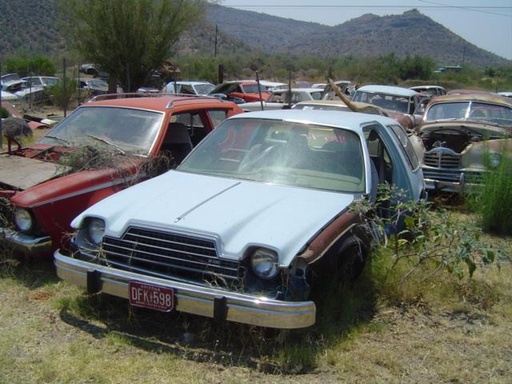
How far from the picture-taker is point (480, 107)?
11.5 meters

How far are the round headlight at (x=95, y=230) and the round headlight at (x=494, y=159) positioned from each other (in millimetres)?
5693

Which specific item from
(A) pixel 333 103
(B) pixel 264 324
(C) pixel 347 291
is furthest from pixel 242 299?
(A) pixel 333 103

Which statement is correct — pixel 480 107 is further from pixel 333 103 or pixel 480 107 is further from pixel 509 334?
pixel 509 334

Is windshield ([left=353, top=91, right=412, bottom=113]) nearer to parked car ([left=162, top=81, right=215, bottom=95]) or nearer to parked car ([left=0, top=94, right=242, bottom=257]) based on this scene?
parked car ([left=0, top=94, right=242, bottom=257])

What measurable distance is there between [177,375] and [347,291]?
67.1 inches

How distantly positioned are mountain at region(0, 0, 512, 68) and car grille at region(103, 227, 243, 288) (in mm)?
50619

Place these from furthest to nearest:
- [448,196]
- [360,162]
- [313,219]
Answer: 1. [448,196]
2. [360,162]
3. [313,219]

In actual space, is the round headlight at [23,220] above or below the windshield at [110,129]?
below

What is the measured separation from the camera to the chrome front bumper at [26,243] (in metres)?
5.36

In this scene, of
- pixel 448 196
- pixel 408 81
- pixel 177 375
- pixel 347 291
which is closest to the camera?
pixel 177 375

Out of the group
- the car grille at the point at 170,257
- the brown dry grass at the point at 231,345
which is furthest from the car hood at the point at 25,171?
the car grille at the point at 170,257

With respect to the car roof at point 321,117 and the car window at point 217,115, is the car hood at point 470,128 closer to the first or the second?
the car window at point 217,115

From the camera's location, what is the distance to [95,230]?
15.9 feet

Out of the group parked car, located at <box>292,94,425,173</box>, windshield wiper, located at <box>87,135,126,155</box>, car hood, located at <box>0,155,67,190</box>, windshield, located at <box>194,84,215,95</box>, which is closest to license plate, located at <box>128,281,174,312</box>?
car hood, located at <box>0,155,67,190</box>
